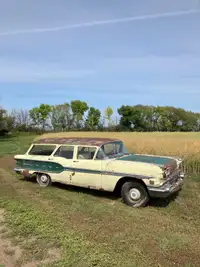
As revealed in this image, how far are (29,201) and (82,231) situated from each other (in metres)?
2.41

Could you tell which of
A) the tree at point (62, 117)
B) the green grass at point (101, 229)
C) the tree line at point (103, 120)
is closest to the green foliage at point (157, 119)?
the tree line at point (103, 120)

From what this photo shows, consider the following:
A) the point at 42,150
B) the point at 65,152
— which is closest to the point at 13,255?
the point at 65,152

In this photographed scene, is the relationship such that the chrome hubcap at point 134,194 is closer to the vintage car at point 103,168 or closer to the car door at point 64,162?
the vintage car at point 103,168

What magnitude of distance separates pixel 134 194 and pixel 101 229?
1.63 m

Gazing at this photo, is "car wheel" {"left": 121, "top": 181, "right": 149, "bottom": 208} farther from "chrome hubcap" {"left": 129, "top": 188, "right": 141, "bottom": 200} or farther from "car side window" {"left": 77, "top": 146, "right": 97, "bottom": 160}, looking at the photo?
"car side window" {"left": 77, "top": 146, "right": 97, "bottom": 160}

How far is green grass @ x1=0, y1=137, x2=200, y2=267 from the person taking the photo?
12.0ft

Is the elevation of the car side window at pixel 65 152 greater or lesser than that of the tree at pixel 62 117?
lesser

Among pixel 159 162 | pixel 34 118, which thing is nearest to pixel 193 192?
pixel 159 162

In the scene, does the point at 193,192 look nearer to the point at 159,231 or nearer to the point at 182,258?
the point at 159,231

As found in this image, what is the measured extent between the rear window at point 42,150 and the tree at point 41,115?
60509mm

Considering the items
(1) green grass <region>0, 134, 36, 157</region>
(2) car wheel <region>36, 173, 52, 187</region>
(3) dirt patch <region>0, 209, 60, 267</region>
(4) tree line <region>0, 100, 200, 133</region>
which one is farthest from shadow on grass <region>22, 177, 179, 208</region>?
(4) tree line <region>0, 100, 200, 133</region>

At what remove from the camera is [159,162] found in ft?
20.1

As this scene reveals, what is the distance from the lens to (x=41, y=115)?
68.2 metres

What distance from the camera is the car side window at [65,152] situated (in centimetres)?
745
